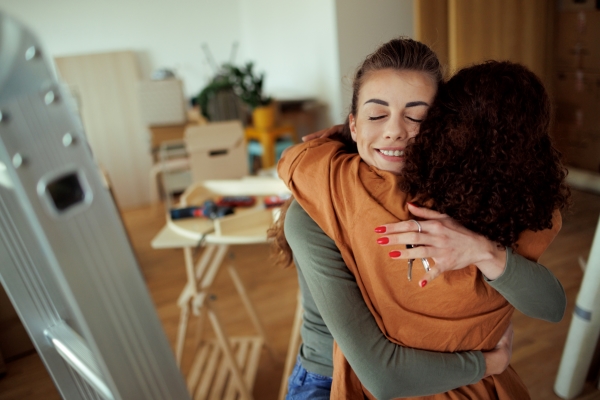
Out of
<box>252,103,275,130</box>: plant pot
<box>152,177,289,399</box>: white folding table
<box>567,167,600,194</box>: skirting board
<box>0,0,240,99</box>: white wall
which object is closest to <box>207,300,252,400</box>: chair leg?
<box>152,177,289,399</box>: white folding table

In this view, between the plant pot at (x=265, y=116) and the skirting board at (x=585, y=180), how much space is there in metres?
2.03

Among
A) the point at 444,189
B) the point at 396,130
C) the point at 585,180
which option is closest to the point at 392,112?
the point at 396,130

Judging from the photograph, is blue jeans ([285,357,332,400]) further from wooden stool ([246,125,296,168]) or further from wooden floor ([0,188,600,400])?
wooden stool ([246,125,296,168])

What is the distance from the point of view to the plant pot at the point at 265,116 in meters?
3.45

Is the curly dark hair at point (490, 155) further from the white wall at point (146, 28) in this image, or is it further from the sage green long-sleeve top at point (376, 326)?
the white wall at point (146, 28)

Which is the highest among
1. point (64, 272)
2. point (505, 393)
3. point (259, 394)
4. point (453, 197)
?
point (64, 272)

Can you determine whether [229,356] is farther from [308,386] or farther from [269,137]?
[269,137]

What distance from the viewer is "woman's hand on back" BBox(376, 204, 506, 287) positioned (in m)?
0.83

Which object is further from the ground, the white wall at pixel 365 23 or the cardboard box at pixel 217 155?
the white wall at pixel 365 23

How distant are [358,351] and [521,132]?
1.53 feet

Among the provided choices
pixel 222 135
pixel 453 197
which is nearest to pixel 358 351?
pixel 453 197

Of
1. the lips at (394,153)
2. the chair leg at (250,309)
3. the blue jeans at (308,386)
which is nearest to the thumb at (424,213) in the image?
the lips at (394,153)

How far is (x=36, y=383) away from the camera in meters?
0.84

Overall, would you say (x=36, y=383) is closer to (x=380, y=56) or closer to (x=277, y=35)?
(x=380, y=56)
